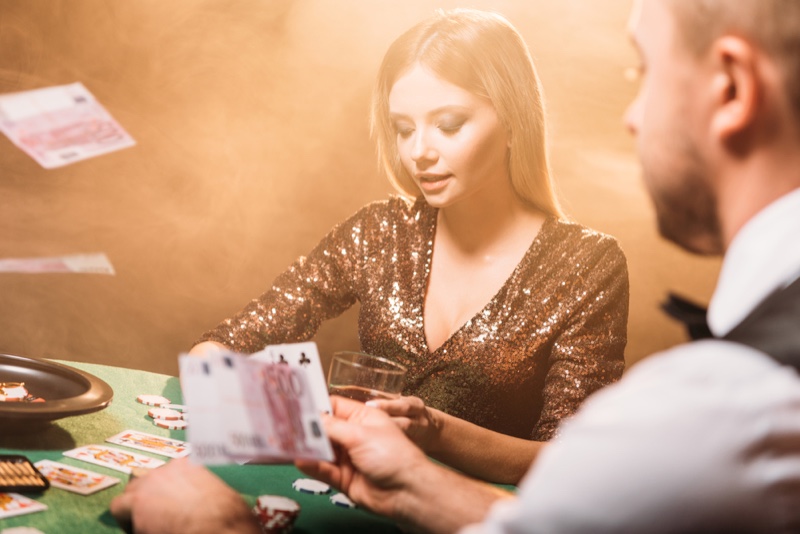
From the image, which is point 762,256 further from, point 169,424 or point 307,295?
point 307,295

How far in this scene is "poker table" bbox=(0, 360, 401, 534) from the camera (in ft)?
3.43

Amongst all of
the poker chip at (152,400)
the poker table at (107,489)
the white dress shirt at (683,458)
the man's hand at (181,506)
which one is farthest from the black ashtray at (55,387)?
the white dress shirt at (683,458)

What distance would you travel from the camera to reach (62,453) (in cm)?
131

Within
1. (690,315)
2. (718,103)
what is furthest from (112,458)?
(718,103)

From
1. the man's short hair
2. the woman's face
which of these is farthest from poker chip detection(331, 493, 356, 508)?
the woman's face

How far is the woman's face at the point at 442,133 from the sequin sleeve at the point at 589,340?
46cm

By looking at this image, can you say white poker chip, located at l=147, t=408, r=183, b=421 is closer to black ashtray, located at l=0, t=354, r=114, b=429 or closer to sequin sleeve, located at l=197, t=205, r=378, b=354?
black ashtray, located at l=0, t=354, r=114, b=429

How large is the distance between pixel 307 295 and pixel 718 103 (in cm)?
181

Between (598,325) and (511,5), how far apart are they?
230 cm

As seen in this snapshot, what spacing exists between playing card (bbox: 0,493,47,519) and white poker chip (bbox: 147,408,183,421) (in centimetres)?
53

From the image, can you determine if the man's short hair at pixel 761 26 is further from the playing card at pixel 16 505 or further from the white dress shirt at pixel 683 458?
the playing card at pixel 16 505

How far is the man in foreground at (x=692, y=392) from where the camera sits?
1.94ft

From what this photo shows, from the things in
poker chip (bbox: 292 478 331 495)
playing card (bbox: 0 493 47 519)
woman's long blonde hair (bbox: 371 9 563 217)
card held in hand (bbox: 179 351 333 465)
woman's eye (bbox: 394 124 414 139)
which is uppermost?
woman's long blonde hair (bbox: 371 9 563 217)

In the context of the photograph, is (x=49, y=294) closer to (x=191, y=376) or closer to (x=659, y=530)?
(x=191, y=376)
